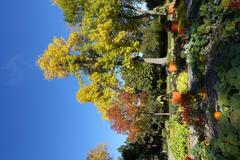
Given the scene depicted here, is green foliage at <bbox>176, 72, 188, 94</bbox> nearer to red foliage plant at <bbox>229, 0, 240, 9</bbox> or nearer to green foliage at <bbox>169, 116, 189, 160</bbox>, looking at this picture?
green foliage at <bbox>169, 116, 189, 160</bbox>

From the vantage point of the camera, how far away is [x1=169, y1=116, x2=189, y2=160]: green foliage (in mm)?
21009

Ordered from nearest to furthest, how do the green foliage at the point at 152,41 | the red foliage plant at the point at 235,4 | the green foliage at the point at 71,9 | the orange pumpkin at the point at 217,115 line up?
1. the red foliage plant at the point at 235,4
2. the orange pumpkin at the point at 217,115
3. the green foliage at the point at 71,9
4. the green foliage at the point at 152,41

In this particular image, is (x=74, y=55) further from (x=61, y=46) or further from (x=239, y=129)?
(x=239, y=129)

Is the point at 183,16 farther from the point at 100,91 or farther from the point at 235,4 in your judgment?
the point at 100,91

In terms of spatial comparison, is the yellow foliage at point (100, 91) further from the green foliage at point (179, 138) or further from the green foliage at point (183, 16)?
the green foliage at point (183, 16)

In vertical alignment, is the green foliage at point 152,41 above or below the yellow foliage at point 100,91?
above

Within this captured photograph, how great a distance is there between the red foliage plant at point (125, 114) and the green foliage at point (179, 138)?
6021 millimetres

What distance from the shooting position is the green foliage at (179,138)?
21009 mm

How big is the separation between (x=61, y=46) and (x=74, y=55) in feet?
3.76

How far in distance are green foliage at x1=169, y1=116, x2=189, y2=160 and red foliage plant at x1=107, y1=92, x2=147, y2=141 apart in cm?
602

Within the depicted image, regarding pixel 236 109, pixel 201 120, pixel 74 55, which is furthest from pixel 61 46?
pixel 236 109

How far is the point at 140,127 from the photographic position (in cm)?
3028

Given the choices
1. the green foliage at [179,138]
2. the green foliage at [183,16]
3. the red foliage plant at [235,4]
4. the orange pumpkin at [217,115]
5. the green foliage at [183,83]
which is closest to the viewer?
the red foliage plant at [235,4]

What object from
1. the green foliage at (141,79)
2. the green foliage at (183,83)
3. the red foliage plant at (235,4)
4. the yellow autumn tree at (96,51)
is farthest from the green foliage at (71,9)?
the red foliage plant at (235,4)
